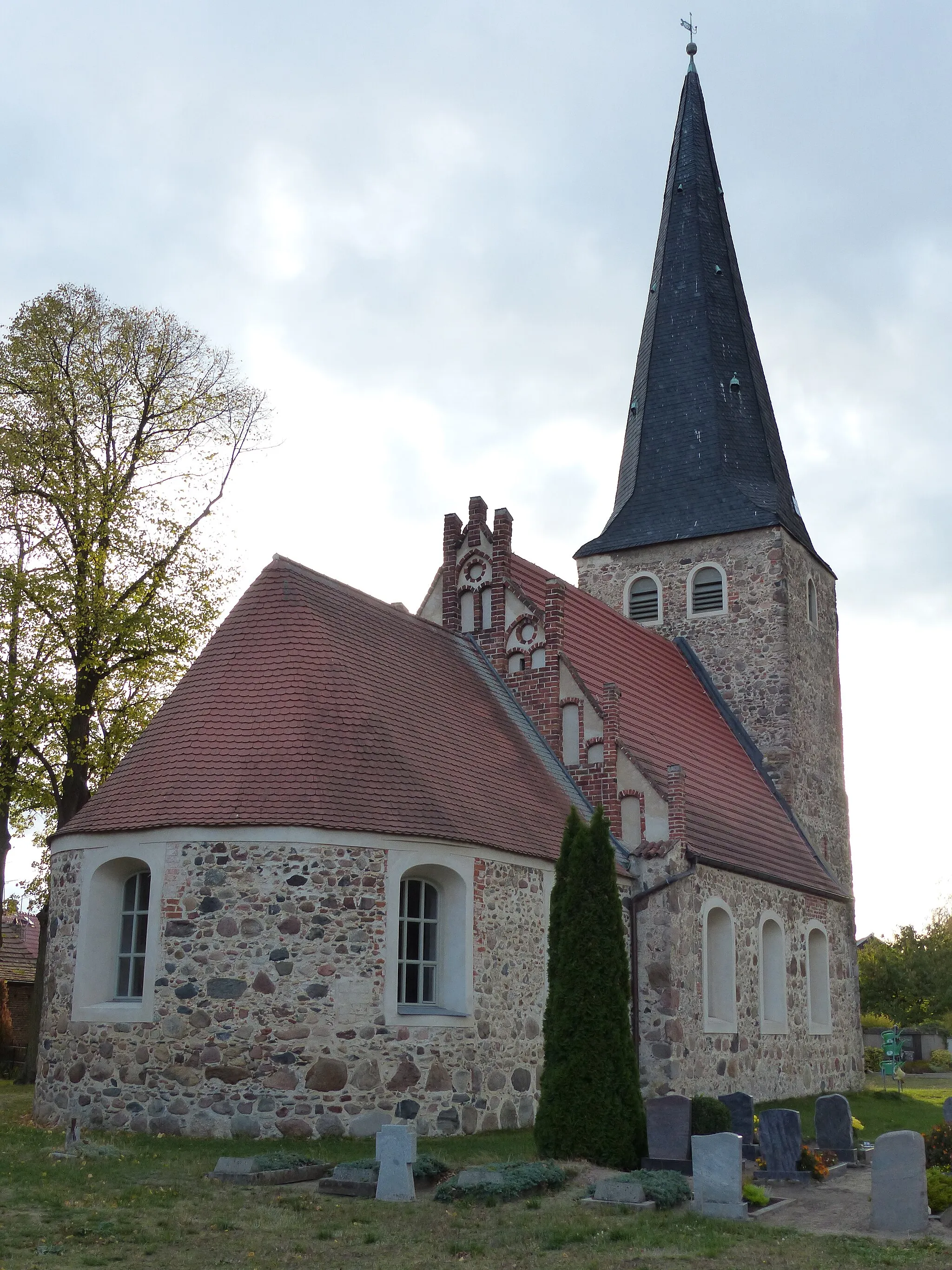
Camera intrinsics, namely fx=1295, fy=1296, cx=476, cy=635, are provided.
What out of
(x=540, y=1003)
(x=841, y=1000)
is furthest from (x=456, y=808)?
(x=841, y=1000)

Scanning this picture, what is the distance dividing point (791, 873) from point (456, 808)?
27.2 feet

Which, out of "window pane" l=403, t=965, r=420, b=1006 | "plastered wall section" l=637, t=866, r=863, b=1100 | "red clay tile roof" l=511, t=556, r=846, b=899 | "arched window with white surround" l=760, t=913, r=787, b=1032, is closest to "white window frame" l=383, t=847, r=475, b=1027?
"window pane" l=403, t=965, r=420, b=1006

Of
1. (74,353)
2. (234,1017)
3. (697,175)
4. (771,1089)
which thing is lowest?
(771,1089)

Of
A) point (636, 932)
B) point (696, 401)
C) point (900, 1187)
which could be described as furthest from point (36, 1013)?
point (696, 401)

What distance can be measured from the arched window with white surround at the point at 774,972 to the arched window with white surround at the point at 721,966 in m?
1.40

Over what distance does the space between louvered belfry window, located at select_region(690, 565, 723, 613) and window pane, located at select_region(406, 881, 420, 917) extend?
479 inches

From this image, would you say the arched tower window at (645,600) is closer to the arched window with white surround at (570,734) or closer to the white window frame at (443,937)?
the arched window with white surround at (570,734)

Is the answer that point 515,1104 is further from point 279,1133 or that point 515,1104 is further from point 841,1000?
point 841,1000

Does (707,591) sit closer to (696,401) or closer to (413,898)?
(696,401)

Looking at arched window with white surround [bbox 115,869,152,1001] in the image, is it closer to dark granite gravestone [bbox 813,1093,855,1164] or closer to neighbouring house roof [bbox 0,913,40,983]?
dark granite gravestone [bbox 813,1093,855,1164]

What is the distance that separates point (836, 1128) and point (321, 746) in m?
6.59

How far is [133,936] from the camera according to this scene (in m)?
14.2

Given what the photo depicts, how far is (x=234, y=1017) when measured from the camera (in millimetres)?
13102

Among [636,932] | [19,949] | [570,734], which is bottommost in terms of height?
[19,949]
